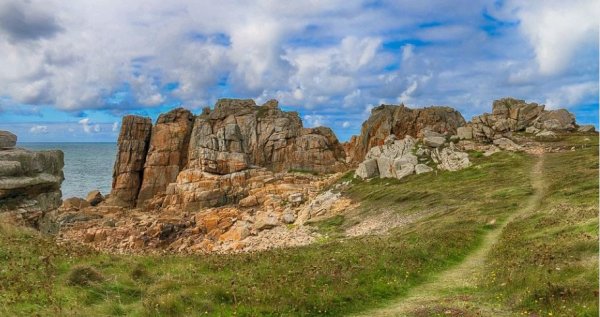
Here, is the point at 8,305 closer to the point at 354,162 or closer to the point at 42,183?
the point at 42,183

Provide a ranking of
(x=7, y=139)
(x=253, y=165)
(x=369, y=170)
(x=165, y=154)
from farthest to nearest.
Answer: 1. (x=165, y=154)
2. (x=253, y=165)
3. (x=369, y=170)
4. (x=7, y=139)

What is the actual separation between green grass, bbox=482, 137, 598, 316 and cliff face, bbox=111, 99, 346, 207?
68.2 m

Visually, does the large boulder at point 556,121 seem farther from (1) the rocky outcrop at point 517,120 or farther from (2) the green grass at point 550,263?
(2) the green grass at point 550,263

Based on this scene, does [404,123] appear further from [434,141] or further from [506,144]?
[434,141]

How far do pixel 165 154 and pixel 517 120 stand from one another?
71877 millimetres

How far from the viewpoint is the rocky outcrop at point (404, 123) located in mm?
103062

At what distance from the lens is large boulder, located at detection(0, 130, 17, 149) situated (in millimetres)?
27125

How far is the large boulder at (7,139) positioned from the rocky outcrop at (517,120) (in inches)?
2878

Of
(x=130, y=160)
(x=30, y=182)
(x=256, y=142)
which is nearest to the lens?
(x=30, y=182)

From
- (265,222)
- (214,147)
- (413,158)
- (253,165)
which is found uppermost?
A: (214,147)

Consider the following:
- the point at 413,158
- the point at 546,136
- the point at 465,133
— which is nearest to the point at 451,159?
the point at 413,158

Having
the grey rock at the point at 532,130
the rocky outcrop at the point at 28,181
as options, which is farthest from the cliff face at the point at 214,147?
the rocky outcrop at the point at 28,181

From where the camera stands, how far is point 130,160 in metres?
100

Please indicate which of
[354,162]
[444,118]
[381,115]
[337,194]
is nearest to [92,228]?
[337,194]
